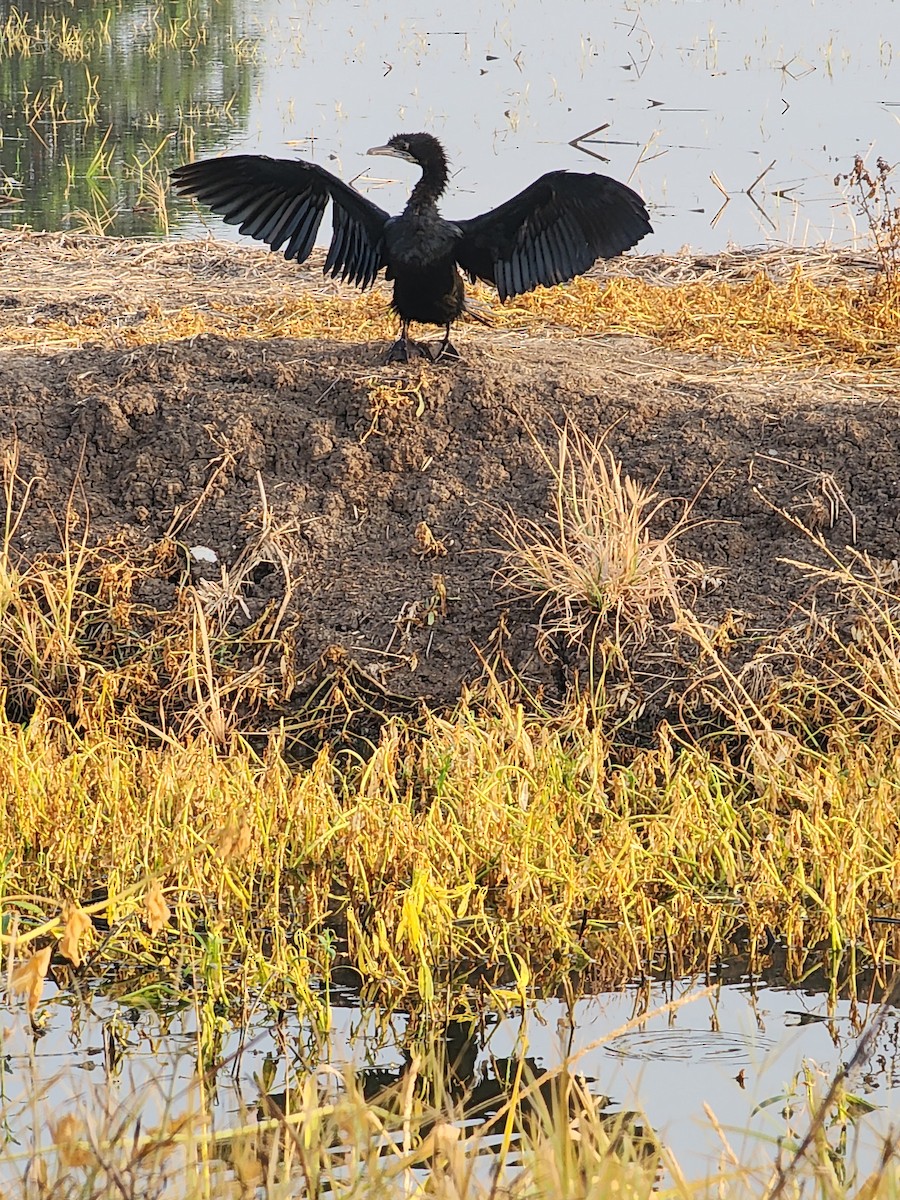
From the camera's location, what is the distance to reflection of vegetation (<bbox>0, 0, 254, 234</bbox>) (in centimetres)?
1107

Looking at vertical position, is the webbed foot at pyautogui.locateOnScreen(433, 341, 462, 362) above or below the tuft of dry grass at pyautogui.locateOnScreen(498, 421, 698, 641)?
above

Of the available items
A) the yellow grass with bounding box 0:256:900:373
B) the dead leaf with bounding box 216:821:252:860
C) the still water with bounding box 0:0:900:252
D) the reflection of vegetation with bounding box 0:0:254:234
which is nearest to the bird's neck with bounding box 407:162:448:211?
the yellow grass with bounding box 0:256:900:373

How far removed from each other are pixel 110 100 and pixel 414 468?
33.3 feet

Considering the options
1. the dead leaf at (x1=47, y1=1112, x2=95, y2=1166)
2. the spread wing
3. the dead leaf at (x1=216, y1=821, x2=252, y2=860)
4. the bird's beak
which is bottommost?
the dead leaf at (x1=47, y1=1112, x2=95, y2=1166)

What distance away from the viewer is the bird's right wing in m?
5.68

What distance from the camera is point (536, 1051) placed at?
10.7ft

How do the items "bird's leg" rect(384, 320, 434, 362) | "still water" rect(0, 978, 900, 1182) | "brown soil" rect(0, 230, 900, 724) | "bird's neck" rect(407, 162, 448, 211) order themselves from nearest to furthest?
"still water" rect(0, 978, 900, 1182)
"brown soil" rect(0, 230, 900, 724)
"bird's neck" rect(407, 162, 448, 211)
"bird's leg" rect(384, 320, 434, 362)

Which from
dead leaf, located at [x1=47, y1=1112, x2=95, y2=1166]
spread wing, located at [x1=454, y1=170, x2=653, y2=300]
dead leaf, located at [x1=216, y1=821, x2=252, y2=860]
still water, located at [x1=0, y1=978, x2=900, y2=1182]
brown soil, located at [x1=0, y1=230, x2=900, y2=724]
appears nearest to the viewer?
dead leaf, located at [x1=47, y1=1112, x2=95, y2=1166]

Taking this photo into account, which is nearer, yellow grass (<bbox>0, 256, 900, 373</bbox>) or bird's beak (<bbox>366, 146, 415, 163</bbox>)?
bird's beak (<bbox>366, 146, 415, 163</bbox>)

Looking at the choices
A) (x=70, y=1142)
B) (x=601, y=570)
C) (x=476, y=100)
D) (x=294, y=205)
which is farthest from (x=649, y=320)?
(x=476, y=100)

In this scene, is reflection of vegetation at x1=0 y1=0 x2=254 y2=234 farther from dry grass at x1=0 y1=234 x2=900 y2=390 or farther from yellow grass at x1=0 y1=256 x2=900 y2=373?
yellow grass at x1=0 y1=256 x2=900 y2=373

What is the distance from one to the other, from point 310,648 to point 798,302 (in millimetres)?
3277

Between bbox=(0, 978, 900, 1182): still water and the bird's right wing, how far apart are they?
3.14m

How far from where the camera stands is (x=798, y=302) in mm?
7172
